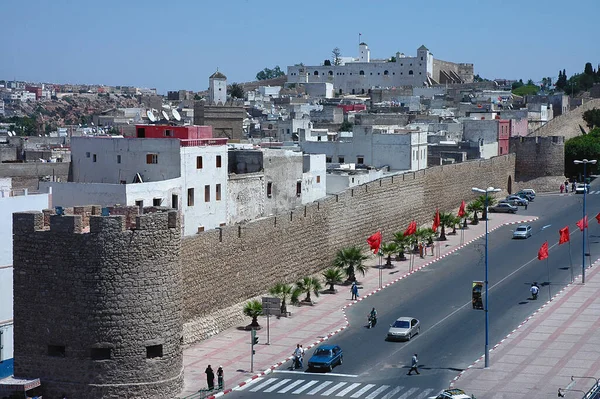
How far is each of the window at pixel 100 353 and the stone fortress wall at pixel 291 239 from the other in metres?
5.85

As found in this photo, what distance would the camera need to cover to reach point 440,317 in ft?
120

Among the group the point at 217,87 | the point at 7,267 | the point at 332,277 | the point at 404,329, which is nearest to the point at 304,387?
the point at 404,329

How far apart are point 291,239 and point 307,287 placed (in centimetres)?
245

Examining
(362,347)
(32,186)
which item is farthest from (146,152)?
(362,347)

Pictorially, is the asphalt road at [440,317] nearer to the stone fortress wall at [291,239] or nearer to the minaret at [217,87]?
the stone fortress wall at [291,239]

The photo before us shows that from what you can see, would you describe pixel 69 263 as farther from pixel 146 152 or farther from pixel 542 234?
pixel 542 234

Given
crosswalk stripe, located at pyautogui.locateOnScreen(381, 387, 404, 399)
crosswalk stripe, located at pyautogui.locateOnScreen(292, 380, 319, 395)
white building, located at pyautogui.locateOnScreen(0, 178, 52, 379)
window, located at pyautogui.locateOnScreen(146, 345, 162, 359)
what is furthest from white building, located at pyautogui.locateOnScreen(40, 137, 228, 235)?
crosswalk stripe, located at pyautogui.locateOnScreen(381, 387, 404, 399)

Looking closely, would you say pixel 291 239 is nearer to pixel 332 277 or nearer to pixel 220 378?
pixel 332 277

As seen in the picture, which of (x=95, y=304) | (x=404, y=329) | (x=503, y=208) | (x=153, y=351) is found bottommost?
(x=404, y=329)

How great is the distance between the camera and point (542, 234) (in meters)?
53.4

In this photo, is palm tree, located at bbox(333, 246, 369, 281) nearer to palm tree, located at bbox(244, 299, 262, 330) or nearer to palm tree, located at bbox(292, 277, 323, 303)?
palm tree, located at bbox(292, 277, 323, 303)

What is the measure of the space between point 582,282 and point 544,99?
78893 millimetres

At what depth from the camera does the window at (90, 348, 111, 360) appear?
25797 millimetres

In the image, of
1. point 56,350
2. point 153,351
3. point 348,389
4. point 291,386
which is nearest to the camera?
point 56,350
